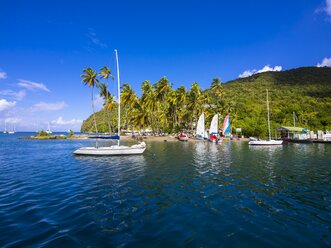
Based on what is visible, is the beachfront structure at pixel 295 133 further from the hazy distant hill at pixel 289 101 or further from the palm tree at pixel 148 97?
the palm tree at pixel 148 97

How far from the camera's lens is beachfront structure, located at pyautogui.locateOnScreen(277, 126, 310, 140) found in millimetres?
70125

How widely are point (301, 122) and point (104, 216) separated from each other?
102 metres

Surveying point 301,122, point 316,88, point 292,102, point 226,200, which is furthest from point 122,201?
point 316,88

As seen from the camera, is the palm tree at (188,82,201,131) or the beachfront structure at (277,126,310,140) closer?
the beachfront structure at (277,126,310,140)

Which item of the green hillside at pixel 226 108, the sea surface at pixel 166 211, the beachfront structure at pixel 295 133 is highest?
the green hillside at pixel 226 108

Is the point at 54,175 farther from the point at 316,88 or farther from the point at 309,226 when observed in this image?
the point at 316,88

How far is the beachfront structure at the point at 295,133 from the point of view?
70.1m

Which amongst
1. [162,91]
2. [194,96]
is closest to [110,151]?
[194,96]

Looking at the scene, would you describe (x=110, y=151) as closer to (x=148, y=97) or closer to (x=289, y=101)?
(x=148, y=97)

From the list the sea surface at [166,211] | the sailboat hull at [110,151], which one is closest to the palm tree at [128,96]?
the sailboat hull at [110,151]

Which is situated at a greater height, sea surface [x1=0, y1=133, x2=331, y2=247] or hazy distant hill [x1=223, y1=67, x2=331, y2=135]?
hazy distant hill [x1=223, y1=67, x2=331, y2=135]

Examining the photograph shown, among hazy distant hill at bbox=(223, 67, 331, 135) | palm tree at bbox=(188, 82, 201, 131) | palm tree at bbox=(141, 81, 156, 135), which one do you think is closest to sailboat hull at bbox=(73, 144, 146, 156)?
palm tree at bbox=(141, 81, 156, 135)

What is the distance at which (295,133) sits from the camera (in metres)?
73.6

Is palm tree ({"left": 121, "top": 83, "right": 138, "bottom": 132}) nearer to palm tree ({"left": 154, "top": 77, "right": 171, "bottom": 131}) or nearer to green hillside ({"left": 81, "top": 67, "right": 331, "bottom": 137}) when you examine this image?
green hillside ({"left": 81, "top": 67, "right": 331, "bottom": 137})
